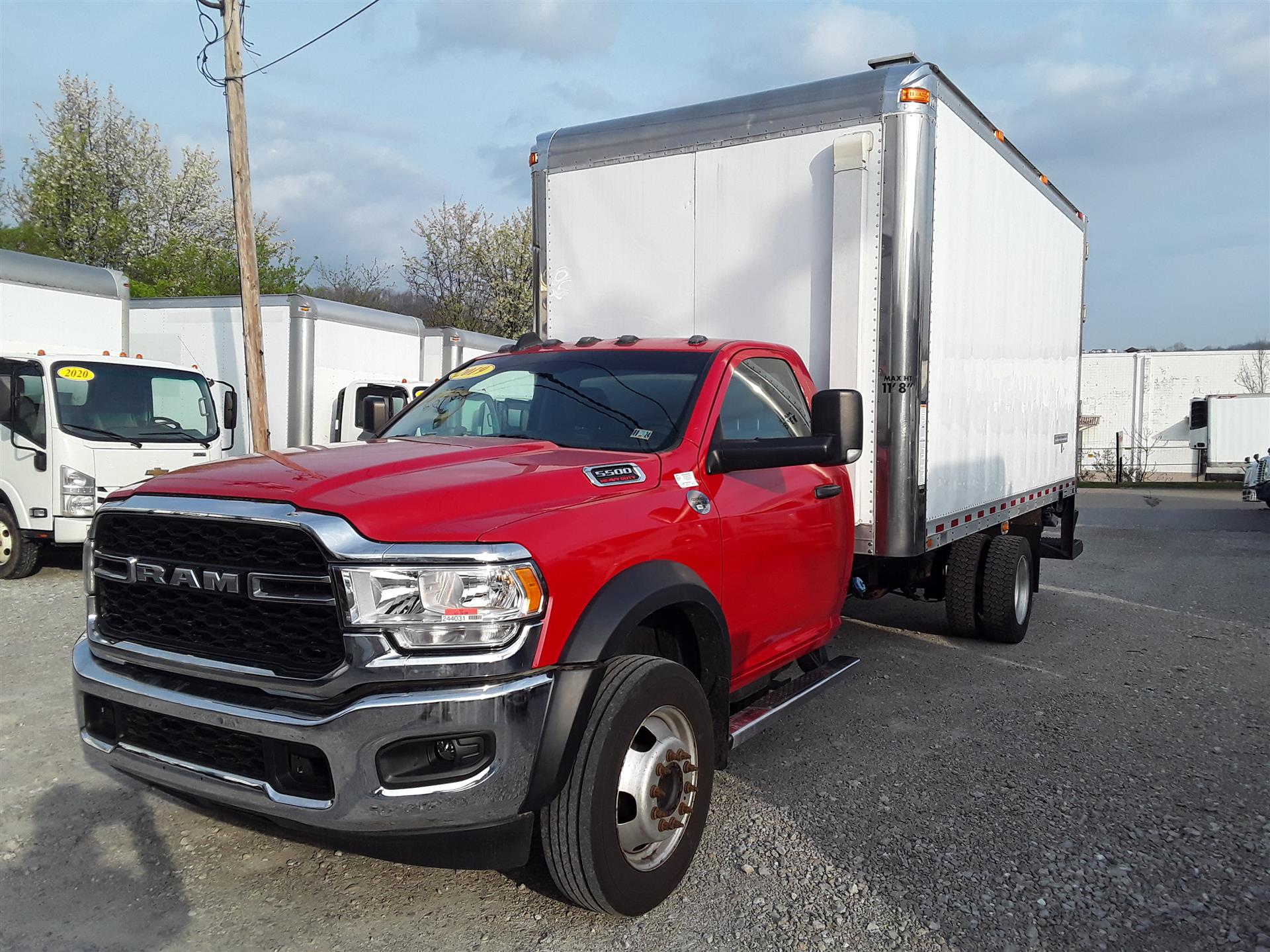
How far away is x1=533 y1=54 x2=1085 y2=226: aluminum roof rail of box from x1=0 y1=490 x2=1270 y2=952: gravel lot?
342cm

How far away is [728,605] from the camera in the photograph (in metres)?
3.96

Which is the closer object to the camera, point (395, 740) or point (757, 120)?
point (395, 740)

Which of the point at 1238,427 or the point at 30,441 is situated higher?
the point at 1238,427

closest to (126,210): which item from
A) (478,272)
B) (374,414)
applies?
(478,272)

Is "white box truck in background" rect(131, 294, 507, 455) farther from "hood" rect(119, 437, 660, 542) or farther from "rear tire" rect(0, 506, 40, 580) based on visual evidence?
"hood" rect(119, 437, 660, 542)

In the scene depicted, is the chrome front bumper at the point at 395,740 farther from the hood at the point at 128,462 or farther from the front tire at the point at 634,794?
the hood at the point at 128,462

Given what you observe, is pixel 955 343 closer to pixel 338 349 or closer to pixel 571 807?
pixel 571 807

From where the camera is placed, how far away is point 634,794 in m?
3.22

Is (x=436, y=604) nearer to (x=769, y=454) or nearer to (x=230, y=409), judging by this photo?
(x=769, y=454)

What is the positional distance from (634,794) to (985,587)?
4.62m

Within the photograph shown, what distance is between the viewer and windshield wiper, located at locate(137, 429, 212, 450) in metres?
10.3

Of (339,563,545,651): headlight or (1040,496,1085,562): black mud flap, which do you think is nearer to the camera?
(339,563,545,651): headlight

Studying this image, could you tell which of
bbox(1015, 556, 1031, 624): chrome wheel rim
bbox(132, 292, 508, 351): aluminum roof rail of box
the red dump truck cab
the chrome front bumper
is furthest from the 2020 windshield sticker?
bbox(132, 292, 508, 351): aluminum roof rail of box

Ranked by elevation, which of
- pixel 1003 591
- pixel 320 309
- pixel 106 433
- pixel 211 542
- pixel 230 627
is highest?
pixel 320 309
